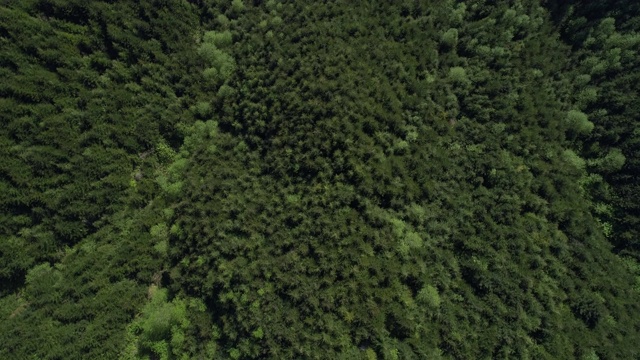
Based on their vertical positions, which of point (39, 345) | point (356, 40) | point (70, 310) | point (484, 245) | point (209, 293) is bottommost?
point (39, 345)

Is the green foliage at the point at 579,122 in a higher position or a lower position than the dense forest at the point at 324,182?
higher

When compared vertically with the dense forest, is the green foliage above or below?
above

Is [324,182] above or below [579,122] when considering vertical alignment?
below

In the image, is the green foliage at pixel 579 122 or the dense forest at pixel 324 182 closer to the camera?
the dense forest at pixel 324 182

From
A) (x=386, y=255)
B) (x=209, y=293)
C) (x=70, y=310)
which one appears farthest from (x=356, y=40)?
(x=70, y=310)

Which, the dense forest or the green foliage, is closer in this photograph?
the dense forest

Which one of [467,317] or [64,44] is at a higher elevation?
[64,44]

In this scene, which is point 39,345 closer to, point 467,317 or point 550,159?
point 467,317

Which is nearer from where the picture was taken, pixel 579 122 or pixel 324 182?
pixel 324 182
